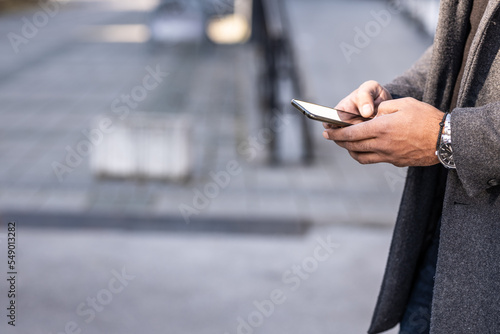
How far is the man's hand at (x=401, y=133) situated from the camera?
1.43 metres

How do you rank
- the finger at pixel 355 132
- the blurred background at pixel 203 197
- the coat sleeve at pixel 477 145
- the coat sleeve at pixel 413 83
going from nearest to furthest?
the coat sleeve at pixel 477 145, the finger at pixel 355 132, the coat sleeve at pixel 413 83, the blurred background at pixel 203 197

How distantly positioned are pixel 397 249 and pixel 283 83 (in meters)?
5.80

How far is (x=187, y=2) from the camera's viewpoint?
14.3 meters

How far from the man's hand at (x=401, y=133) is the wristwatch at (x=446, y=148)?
0.05 feet

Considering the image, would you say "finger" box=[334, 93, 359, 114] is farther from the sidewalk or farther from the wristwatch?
the sidewalk

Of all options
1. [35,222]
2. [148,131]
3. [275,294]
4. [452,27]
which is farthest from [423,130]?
[148,131]

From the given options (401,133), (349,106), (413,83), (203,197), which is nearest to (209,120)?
(203,197)

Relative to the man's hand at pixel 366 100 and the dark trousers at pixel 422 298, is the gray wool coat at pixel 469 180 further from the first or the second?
the dark trousers at pixel 422 298

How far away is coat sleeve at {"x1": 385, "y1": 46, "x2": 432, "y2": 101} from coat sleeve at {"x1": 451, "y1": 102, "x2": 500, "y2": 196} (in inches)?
16.3

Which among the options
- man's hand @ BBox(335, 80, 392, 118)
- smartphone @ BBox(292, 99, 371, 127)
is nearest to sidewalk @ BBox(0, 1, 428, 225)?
man's hand @ BBox(335, 80, 392, 118)

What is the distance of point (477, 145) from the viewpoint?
137 centimetres

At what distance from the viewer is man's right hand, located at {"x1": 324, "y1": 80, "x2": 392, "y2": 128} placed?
5.24 feet

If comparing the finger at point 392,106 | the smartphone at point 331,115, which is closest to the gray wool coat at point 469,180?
the finger at point 392,106

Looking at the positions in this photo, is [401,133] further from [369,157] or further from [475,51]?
[475,51]
